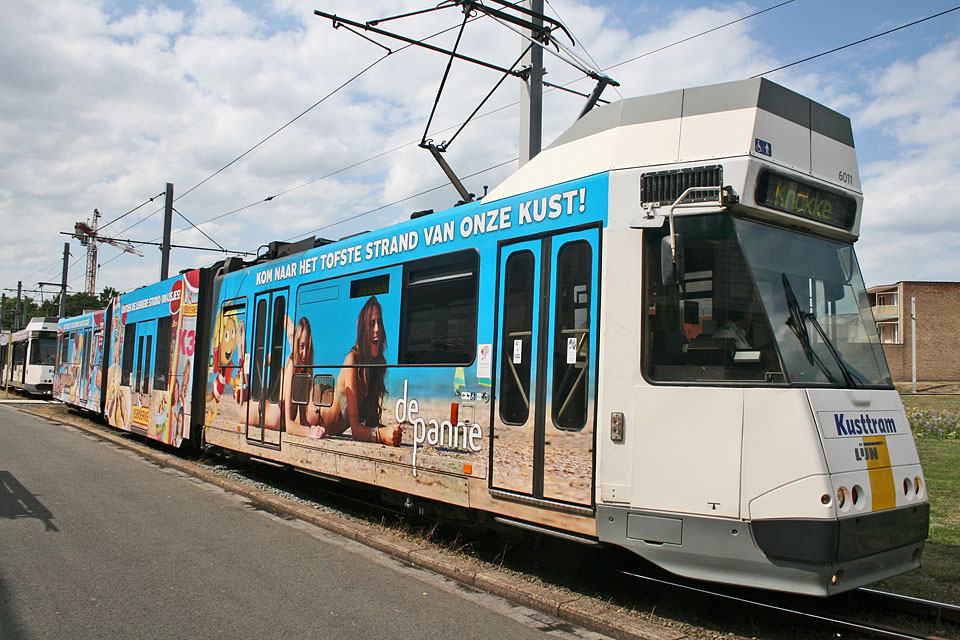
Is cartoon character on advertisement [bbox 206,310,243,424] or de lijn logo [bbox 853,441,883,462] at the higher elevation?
cartoon character on advertisement [bbox 206,310,243,424]

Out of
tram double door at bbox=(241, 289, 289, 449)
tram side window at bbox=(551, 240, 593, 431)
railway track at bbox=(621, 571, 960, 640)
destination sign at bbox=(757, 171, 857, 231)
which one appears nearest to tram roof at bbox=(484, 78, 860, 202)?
destination sign at bbox=(757, 171, 857, 231)

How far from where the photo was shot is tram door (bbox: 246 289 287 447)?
1016cm

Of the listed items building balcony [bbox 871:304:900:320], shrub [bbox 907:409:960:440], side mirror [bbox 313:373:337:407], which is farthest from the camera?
building balcony [bbox 871:304:900:320]

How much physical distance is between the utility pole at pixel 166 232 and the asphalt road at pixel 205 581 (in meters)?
16.1

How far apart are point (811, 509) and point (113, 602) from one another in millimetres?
4737

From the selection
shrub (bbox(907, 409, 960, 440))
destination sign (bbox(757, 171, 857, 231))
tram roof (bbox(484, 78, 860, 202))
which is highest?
tram roof (bbox(484, 78, 860, 202))

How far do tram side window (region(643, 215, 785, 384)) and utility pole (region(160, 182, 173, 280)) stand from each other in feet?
73.8

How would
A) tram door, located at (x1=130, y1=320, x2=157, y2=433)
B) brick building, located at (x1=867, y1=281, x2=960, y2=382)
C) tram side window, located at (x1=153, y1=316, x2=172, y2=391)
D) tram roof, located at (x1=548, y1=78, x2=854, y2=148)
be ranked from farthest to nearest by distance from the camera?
brick building, located at (x1=867, y1=281, x2=960, y2=382)
tram door, located at (x1=130, y1=320, x2=157, y2=433)
tram side window, located at (x1=153, y1=316, x2=172, y2=391)
tram roof, located at (x1=548, y1=78, x2=854, y2=148)

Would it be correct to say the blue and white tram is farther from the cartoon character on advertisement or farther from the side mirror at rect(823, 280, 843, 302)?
the cartoon character on advertisement

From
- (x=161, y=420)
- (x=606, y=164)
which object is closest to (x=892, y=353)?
(x=161, y=420)

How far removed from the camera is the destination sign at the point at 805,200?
5.36m

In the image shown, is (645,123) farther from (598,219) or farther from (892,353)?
(892,353)

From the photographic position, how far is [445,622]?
536cm

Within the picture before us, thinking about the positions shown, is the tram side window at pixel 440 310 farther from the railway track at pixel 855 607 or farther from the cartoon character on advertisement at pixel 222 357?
the cartoon character on advertisement at pixel 222 357
